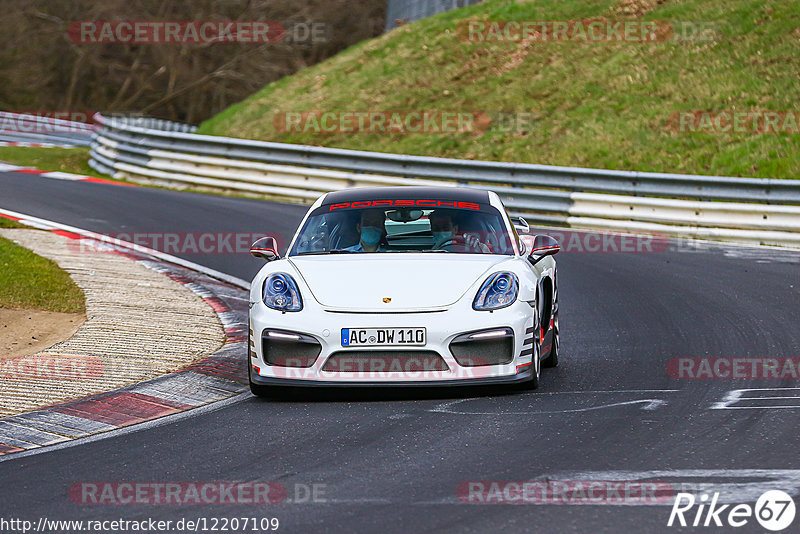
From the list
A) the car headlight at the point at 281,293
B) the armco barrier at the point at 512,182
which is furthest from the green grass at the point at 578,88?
the car headlight at the point at 281,293

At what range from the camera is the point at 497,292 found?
752cm

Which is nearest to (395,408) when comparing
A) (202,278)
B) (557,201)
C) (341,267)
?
(341,267)

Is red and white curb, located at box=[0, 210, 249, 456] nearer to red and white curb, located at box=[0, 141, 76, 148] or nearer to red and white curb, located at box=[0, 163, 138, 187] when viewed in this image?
red and white curb, located at box=[0, 163, 138, 187]

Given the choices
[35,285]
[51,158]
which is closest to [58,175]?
[51,158]

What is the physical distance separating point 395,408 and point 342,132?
68.9 ft

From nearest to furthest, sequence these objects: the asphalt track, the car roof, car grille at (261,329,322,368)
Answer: the asphalt track < car grille at (261,329,322,368) < the car roof

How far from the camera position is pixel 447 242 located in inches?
327

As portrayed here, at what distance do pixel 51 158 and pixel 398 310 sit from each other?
861 inches

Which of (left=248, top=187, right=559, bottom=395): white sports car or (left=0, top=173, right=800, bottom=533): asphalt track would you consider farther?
(left=248, top=187, right=559, bottom=395): white sports car

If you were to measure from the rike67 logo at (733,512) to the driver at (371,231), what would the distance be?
12.1ft

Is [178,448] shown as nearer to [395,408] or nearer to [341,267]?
[395,408]

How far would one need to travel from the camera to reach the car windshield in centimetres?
827

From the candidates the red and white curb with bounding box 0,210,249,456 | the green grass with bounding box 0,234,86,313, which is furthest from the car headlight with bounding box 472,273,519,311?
the green grass with bounding box 0,234,86,313

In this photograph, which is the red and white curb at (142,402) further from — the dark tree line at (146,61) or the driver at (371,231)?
the dark tree line at (146,61)
